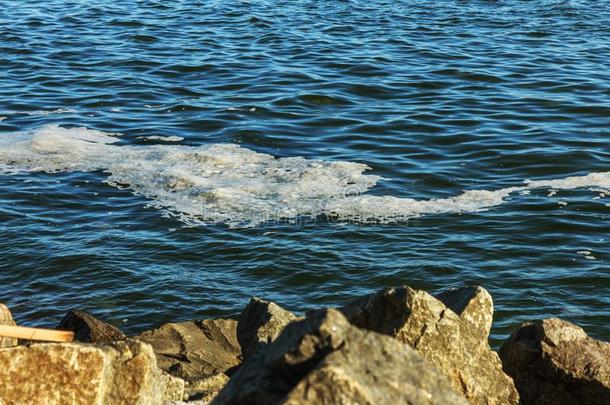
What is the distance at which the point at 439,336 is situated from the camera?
534 cm

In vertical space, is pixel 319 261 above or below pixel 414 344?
below

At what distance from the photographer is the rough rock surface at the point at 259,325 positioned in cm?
641

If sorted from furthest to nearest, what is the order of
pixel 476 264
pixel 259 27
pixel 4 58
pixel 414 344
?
pixel 259 27
pixel 4 58
pixel 476 264
pixel 414 344

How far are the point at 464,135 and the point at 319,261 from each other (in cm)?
448

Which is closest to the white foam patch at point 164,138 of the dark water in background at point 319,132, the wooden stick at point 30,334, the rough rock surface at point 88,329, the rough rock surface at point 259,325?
the dark water in background at point 319,132

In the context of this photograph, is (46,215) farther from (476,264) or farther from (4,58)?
(4,58)

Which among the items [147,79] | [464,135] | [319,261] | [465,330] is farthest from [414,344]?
[147,79]

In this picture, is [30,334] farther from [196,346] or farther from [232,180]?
[232,180]

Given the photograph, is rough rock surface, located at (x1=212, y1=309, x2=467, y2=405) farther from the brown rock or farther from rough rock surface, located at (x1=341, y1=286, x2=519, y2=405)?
the brown rock

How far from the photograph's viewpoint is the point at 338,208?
10.6m

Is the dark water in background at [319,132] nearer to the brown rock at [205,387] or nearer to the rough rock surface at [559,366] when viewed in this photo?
the rough rock surface at [559,366]

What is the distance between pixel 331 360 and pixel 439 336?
190 cm

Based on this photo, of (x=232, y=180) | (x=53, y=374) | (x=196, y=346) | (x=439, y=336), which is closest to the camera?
(x=53, y=374)

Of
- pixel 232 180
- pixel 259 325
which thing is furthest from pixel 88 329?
pixel 232 180
